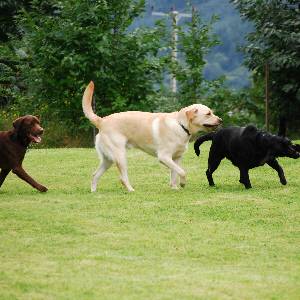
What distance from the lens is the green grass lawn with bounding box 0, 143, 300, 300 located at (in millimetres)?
6066

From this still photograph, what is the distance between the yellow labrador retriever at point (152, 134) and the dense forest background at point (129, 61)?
8057 millimetres

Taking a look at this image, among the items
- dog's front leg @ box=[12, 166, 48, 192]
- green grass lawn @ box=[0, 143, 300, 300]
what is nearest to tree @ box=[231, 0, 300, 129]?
green grass lawn @ box=[0, 143, 300, 300]

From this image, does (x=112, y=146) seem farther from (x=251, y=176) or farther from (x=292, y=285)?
(x=292, y=285)

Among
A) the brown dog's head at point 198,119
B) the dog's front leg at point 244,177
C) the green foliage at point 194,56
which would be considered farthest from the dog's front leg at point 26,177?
the green foliage at point 194,56

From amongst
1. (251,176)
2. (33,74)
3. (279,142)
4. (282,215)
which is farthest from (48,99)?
(282,215)

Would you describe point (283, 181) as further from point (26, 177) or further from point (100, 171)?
point (26, 177)

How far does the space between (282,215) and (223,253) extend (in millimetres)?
1975

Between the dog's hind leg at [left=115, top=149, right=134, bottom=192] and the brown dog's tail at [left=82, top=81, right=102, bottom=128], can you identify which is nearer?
the dog's hind leg at [left=115, top=149, right=134, bottom=192]

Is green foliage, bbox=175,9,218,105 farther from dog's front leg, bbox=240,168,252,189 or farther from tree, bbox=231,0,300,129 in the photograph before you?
dog's front leg, bbox=240,168,252,189

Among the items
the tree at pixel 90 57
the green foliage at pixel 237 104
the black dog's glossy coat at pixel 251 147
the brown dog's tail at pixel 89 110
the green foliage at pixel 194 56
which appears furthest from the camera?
the green foliage at pixel 194 56

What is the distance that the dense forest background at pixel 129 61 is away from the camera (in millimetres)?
19328

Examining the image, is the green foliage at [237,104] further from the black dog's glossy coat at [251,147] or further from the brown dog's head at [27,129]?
the brown dog's head at [27,129]

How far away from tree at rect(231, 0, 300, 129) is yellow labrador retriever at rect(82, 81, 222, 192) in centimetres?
854

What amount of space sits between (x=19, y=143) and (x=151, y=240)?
144 inches
